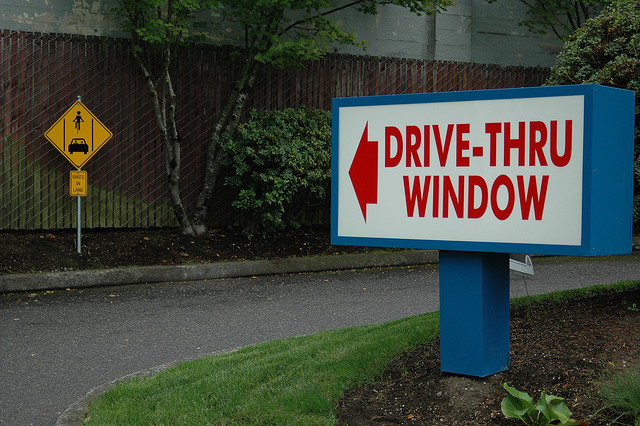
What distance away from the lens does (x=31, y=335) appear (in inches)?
303

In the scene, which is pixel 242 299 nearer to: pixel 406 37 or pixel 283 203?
pixel 283 203

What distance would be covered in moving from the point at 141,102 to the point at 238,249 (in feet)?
9.36

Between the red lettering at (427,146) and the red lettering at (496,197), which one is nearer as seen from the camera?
the red lettering at (496,197)

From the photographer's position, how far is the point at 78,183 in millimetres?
11664

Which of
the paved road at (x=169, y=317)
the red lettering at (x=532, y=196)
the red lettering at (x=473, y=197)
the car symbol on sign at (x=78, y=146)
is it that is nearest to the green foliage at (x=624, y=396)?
the red lettering at (x=532, y=196)

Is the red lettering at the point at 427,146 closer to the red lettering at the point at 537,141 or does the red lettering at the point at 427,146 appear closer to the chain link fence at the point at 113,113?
the red lettering at the point at 537,141

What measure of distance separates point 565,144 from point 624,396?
4.10ft

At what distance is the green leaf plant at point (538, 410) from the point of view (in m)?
3.79

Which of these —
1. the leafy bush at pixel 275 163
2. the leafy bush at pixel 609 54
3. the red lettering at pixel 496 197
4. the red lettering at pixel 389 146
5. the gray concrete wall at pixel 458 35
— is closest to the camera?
the red lettering at pixel 496 197

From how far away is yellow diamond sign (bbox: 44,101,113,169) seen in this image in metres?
11.6

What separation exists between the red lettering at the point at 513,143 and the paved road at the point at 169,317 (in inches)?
128

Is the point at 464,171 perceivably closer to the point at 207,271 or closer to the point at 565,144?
the point at 565,144

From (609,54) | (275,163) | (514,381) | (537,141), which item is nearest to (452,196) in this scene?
(537,141)

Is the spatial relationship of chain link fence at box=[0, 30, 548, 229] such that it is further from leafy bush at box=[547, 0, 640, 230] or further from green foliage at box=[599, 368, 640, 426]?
green foliage at box=[599, 368, 640, 426]
